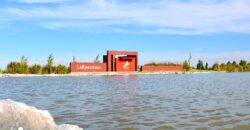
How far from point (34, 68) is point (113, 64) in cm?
1454

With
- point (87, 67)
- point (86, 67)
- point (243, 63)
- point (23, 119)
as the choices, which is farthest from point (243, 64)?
point (23, 119)

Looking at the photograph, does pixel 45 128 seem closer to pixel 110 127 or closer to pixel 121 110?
pixel 110 127

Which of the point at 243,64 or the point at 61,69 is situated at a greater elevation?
the point at 243,64

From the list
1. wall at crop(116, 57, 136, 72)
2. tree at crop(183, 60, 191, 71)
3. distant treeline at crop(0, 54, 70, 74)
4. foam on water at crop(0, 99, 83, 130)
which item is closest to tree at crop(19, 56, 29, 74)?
distant treeline at crop(0, 54, 70, 74)

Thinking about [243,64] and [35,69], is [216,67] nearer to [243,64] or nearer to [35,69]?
[243,64]

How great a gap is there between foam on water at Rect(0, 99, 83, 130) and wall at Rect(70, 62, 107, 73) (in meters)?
57.7

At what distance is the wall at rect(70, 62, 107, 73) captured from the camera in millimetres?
64188

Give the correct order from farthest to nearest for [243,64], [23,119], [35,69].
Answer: [243,64] → [35,69] → [23,119]

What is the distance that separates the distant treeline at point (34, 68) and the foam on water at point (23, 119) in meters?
54.1

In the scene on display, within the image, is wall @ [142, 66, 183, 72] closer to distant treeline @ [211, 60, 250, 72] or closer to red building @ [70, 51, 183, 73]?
red building @ [70, 51, 183, 73]

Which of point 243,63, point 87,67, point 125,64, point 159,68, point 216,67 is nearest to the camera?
point 87,67

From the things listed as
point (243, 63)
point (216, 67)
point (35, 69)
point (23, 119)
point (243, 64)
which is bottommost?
point (23, 119)

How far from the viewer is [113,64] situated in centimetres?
6794

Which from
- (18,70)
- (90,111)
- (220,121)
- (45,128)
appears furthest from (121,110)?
(18,70)
